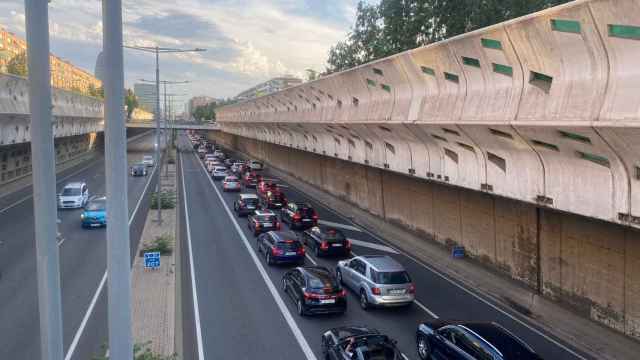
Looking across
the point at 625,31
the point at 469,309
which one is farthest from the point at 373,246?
the point at 625,31

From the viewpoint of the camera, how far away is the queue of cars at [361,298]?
1097 centimetres

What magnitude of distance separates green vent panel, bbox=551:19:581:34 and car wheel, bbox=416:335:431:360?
7.87 metres

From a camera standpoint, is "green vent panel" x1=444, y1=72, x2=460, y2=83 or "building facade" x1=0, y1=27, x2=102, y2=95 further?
"building facade" x1=0, y1=27, x2=102, y2=95

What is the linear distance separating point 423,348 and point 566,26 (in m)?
8.24

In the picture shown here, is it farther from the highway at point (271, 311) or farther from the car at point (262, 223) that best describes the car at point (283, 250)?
the car at point (262, 223)

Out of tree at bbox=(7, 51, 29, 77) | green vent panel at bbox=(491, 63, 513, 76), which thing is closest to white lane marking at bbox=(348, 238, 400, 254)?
green vent panel at bbox=(491, 63, 513, 76)

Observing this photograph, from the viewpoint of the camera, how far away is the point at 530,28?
11562 millimetres

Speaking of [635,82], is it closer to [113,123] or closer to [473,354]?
[473,354]

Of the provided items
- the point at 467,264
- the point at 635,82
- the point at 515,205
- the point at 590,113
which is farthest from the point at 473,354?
the point at 467,264

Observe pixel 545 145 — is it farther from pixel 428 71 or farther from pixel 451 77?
pixel 428 71

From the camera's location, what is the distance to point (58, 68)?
410 feet

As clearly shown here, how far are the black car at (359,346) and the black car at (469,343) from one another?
1.22 m

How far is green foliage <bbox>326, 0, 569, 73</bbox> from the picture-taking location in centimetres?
4122

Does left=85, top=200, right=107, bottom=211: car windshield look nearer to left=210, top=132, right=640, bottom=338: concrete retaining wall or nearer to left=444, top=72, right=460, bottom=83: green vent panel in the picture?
left=210, top=132, right=640, bottom=338: concrete retaining wall
